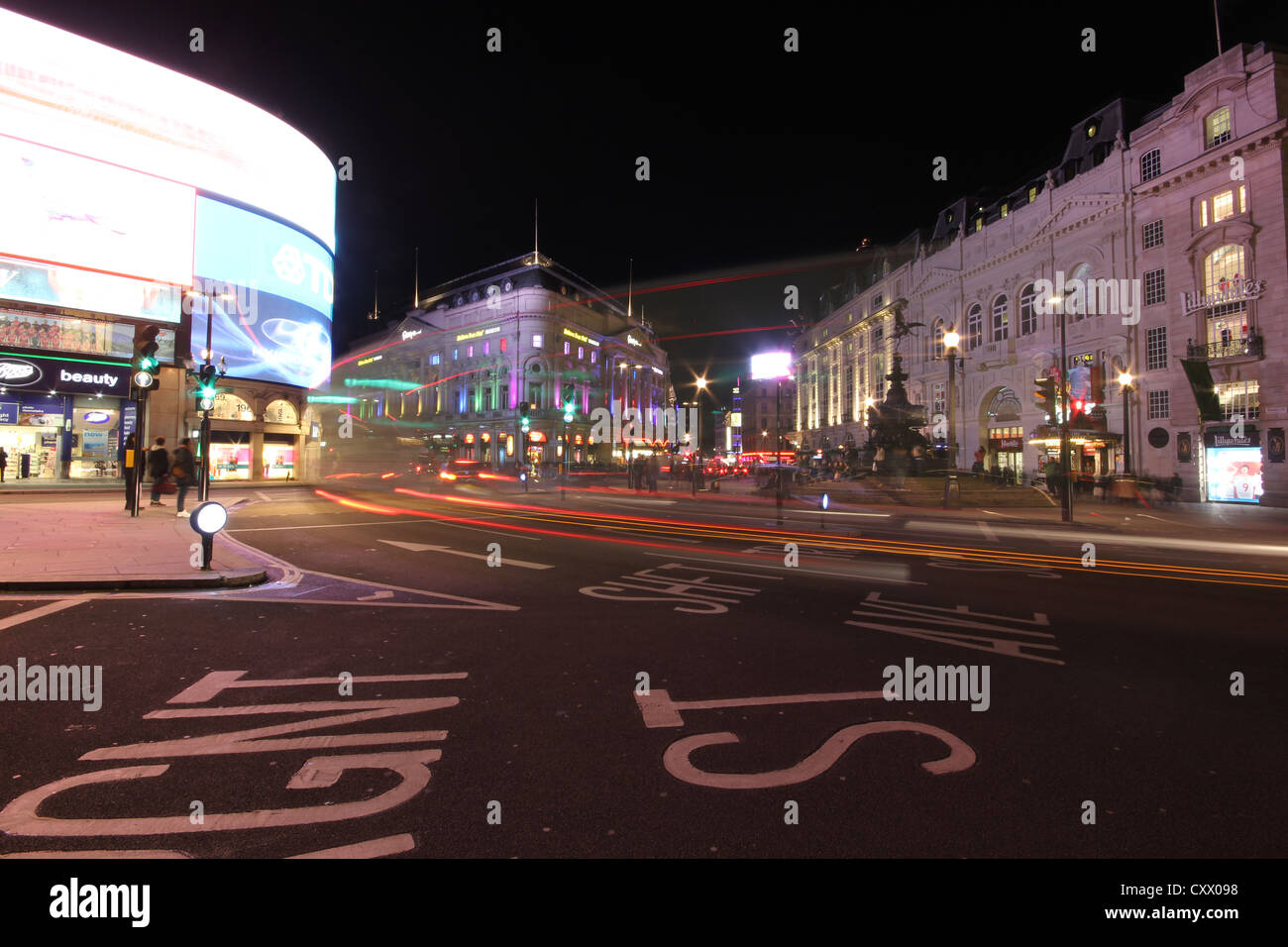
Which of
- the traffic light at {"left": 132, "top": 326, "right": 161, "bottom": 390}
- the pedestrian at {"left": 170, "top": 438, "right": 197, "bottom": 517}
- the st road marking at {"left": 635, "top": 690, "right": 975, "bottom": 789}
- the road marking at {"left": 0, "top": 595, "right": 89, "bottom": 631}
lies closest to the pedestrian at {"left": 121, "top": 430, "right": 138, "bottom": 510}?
the pedestrian at {"left": 170, "top": 438, "right": 197, "bottom": 517}

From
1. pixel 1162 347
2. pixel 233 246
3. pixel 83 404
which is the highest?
pixel 233 246

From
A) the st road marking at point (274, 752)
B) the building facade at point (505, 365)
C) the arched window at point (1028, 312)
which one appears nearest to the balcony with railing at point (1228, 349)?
the arched window at point (1028, 312)

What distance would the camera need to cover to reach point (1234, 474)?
92.3ft

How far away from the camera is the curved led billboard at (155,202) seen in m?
26.6

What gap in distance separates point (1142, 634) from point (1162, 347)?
35.8 metres

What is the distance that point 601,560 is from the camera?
1099 centimetres

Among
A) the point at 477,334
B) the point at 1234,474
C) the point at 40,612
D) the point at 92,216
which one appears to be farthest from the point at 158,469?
the point at 477,334

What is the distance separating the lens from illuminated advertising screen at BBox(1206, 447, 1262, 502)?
27234 mm

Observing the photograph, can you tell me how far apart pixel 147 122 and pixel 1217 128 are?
5440 cm

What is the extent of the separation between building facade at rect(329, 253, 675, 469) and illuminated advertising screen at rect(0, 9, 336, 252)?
105 ft

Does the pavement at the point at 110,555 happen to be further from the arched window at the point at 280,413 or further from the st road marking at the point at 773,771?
the arched window at the point at 280,413
